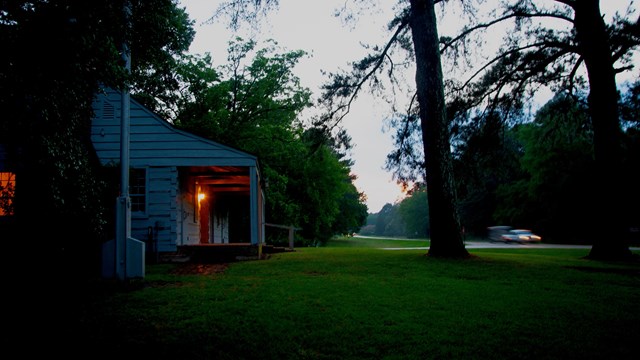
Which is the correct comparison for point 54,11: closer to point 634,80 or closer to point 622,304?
point 622,304

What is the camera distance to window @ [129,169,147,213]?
478 inches

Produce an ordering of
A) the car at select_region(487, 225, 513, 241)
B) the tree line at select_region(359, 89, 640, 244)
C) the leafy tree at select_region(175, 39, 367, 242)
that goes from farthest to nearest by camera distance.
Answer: the car at select_region(487, 225, 513, 241) → the leafy tree at select_region(175, 39, 367, 242) → the tree line at select_region(359, 89, 640, 244)

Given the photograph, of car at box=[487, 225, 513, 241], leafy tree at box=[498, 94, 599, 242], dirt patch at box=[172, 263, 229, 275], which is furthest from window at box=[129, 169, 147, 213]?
car at box=[487, 225, 513, 241]

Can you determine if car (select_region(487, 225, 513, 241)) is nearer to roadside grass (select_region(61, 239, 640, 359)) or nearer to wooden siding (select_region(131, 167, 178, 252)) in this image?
roadside grass (select_region(61, 239, 640, 359))

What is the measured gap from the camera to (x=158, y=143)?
1219 centimetres

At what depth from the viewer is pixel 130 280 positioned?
6.69 meters

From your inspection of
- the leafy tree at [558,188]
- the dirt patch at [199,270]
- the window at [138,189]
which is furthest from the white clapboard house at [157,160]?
the leafy tree at [558,188]

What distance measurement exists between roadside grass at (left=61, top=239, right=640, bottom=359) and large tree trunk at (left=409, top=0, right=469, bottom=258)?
12.0 ft

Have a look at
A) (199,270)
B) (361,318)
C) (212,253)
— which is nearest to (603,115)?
(361,318)

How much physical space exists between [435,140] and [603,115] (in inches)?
267

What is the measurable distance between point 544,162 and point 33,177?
42590mm

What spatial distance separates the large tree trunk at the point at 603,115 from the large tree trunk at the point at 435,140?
5770mm

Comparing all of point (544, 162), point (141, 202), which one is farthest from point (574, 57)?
point (544, 162)

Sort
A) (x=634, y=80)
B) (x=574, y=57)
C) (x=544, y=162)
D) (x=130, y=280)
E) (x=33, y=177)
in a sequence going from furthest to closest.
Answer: (x=544, y=162), (x=574, y=57), (x=634, y=80), (x=130, y=280), (x=33, y=177)
